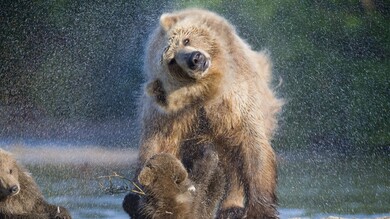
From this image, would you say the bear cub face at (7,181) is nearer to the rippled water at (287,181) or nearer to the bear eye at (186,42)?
the bear eye at (186,42)

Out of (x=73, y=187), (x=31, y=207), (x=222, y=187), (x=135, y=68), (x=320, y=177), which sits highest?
(x=135, y=68)

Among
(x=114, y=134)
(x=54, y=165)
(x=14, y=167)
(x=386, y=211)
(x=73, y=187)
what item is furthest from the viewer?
(x=114, y=134)

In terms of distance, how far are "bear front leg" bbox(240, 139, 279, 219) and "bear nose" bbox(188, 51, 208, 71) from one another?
0.74m

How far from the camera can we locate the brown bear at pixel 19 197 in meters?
7.18

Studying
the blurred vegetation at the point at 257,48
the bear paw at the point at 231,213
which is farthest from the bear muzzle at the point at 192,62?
the blurred vegetation at the point at 257,48

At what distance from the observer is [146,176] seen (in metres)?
6.66

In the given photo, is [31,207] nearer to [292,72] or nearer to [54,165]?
[54,165]

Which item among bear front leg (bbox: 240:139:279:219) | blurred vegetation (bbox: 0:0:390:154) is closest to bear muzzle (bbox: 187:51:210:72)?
bear front leg (bbox: 240:139:279:219)

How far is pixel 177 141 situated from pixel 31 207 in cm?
110

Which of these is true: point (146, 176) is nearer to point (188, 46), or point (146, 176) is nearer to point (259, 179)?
point (188, 46)

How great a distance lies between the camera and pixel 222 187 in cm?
746

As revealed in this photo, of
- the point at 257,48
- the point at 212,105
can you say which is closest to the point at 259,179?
the point at 212,105

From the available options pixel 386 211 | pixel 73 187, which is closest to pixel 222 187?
pixel 386 211

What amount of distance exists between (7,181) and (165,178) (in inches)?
45.2
